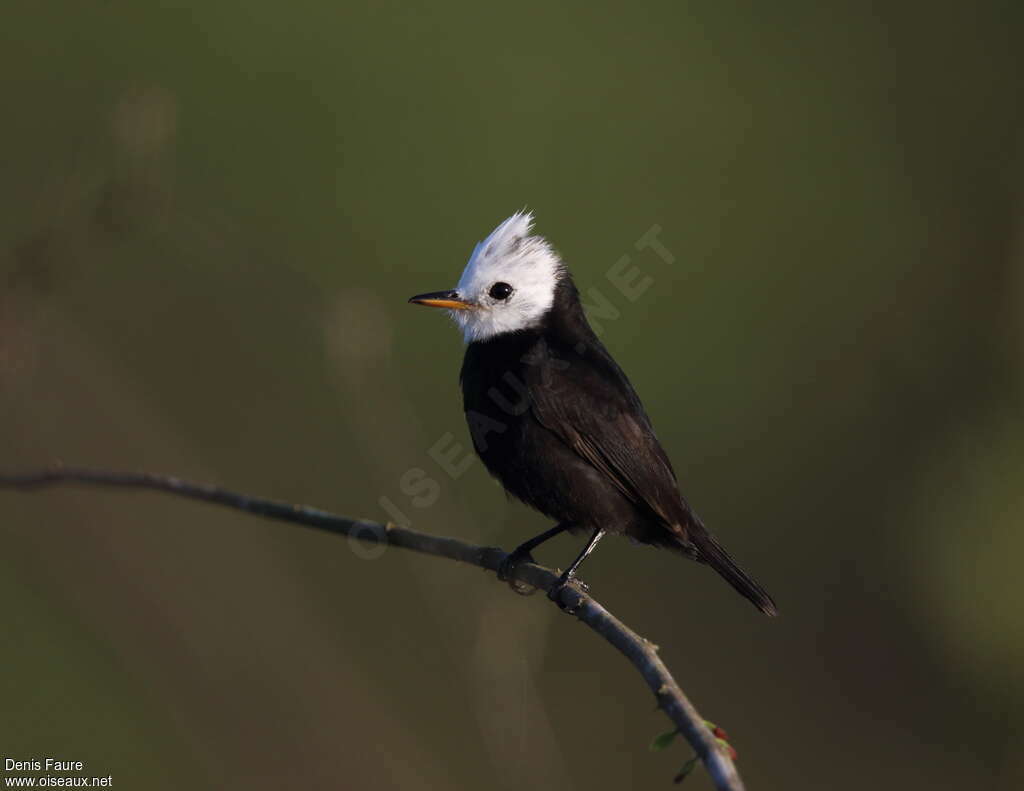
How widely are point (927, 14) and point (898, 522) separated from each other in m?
4.97

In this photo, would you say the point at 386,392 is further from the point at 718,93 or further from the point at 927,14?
the point at 927,14

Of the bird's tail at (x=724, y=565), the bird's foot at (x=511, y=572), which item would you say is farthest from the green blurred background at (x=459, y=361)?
the bird's tail at (x=724, y=565)

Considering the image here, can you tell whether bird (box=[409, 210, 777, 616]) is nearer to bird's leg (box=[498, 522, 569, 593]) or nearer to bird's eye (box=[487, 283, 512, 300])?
bird's leg (box=[498, 522, 569, 593])

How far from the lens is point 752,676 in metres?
6.51

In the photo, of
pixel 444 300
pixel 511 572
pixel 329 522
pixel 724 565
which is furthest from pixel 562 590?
pixel 444 300

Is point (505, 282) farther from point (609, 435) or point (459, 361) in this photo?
point (459, 361)

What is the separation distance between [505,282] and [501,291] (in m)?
0.05

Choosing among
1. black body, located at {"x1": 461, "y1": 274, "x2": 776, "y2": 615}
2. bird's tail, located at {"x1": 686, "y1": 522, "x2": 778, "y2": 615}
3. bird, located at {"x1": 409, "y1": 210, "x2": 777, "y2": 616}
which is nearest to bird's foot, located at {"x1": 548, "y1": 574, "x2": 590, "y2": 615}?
bird, located at {"x1": 409, "y1": 210, "x2": 777, "y2": 616}

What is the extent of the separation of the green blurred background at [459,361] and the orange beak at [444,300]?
0.32 metres

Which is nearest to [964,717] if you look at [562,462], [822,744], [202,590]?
[822,744]

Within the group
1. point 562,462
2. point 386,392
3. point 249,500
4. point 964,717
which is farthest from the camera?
point 964,717

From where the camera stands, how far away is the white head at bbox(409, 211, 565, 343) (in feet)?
16.2

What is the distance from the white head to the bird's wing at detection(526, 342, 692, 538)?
44 cm

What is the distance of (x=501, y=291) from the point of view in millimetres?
4941
